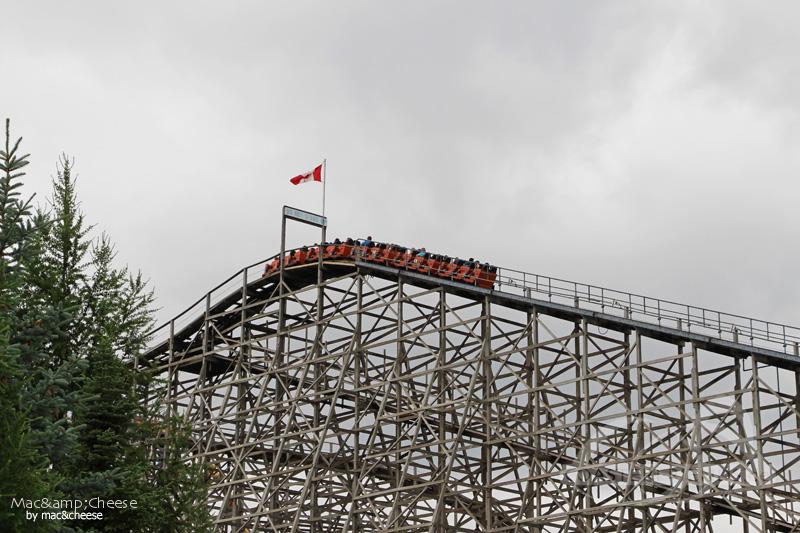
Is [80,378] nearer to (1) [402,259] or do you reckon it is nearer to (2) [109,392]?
(2) [109,392]

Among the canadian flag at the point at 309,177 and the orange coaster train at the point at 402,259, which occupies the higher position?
the canadian flag at the point at 309,177

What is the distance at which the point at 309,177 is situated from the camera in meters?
44.2

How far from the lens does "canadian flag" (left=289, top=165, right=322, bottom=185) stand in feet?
145

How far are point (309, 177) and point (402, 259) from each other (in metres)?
6.76

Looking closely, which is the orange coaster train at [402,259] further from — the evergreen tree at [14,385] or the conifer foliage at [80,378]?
the evergreen tree at [14,385]

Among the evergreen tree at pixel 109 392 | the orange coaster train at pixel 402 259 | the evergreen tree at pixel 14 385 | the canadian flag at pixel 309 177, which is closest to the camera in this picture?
the evergreen tree at pixel 14 385

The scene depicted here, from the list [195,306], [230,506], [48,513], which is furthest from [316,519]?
[48,513]

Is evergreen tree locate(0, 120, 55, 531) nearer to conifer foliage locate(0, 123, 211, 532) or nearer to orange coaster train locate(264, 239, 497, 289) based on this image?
conifer foliage locate(0, 123, 211, 532)

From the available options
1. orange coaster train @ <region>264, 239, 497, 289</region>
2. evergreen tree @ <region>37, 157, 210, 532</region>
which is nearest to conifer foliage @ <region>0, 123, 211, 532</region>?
evergreen tree @ <region>37, 157, 210, 532</region>

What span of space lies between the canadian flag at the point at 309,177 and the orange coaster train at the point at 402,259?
3.05m

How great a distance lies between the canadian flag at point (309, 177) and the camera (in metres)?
44.1

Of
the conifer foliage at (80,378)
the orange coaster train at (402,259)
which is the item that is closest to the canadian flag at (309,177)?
the orange coaster train at (402,259)

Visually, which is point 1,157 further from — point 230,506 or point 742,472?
point 230,506

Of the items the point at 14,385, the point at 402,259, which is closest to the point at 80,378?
the point at 14,385
